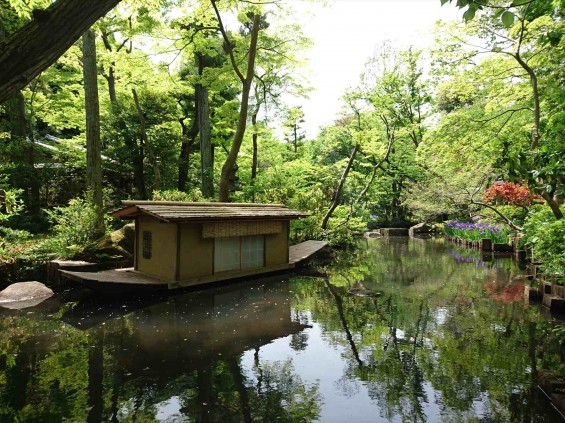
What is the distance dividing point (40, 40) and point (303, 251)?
15757mm

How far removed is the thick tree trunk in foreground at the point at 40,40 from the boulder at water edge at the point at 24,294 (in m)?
9.85

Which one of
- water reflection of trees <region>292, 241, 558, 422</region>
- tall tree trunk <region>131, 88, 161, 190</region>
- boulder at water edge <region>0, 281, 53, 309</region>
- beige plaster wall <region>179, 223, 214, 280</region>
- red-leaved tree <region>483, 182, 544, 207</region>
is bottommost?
boulder at water edge <region>0, 281, 53, 309</region>

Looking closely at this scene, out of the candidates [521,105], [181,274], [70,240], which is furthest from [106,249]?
[521,105]

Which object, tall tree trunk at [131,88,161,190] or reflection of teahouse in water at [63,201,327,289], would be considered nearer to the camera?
reflection of teahouse in water at [63,201,327,289]

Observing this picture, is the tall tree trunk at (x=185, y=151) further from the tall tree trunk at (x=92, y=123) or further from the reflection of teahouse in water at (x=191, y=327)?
the reflection of teahouse in water at (x=191, y=327)

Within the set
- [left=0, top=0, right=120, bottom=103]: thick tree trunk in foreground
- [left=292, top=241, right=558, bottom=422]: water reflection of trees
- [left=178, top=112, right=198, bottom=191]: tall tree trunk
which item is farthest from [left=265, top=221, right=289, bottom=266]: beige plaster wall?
[left=0, top=0, right=120, bottom=103]: thick tree trunk in foreground

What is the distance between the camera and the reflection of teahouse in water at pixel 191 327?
21.5 feet

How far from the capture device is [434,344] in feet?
24.2

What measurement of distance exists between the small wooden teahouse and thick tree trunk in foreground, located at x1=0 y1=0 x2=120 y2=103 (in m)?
8.58

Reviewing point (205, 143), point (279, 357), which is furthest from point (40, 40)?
point (205, 143)

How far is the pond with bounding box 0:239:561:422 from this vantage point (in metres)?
5.04

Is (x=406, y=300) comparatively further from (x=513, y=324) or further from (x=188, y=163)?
(x=188, y=163)

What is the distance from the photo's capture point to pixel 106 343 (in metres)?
7.29

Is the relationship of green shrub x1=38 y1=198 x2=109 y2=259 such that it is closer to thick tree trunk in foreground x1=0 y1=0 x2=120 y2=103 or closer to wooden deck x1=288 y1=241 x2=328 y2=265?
wooden deck x1=288 y1=241 x2=328 y2=265
